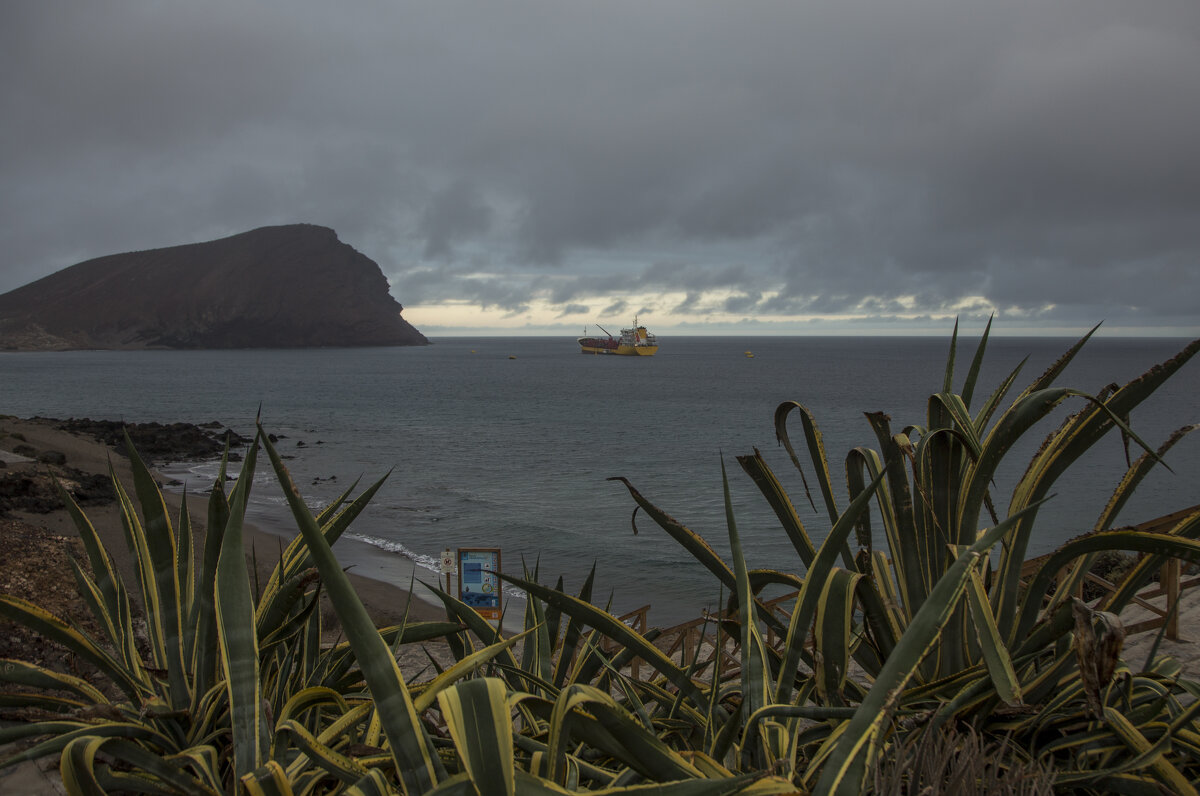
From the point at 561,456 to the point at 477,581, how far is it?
26.6m

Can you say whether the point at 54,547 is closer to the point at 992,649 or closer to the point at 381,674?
the point at 381,674

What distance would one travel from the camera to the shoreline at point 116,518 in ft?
46.4

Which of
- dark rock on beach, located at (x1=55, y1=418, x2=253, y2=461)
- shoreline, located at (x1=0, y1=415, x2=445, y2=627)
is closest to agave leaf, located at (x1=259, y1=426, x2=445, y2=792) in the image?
shoreline, located at (x1=0, y1=415, x2=445, y2=627)

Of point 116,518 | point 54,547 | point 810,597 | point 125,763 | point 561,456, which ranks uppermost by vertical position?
point 810,597

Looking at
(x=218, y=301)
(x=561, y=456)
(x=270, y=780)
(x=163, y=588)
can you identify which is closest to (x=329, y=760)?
(x=270, y=780)

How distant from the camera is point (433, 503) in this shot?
26.3 metres

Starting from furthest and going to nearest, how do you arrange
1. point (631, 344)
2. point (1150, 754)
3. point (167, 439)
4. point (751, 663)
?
point (631, 344) → point (167, 439) → point (751, 663) → point (1150, 754)

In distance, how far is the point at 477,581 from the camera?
10031mm

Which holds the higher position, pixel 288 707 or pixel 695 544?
pixel 695 544

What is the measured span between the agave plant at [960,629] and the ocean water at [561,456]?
2.27ft

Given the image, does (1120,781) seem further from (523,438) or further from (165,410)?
(165,410)

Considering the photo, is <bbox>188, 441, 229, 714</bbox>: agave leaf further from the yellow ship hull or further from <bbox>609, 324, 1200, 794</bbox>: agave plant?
the yellow ship hull

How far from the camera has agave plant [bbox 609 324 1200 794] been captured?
1.46 metres

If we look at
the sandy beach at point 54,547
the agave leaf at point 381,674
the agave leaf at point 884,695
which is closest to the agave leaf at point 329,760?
the agave leaf at point 381,674
